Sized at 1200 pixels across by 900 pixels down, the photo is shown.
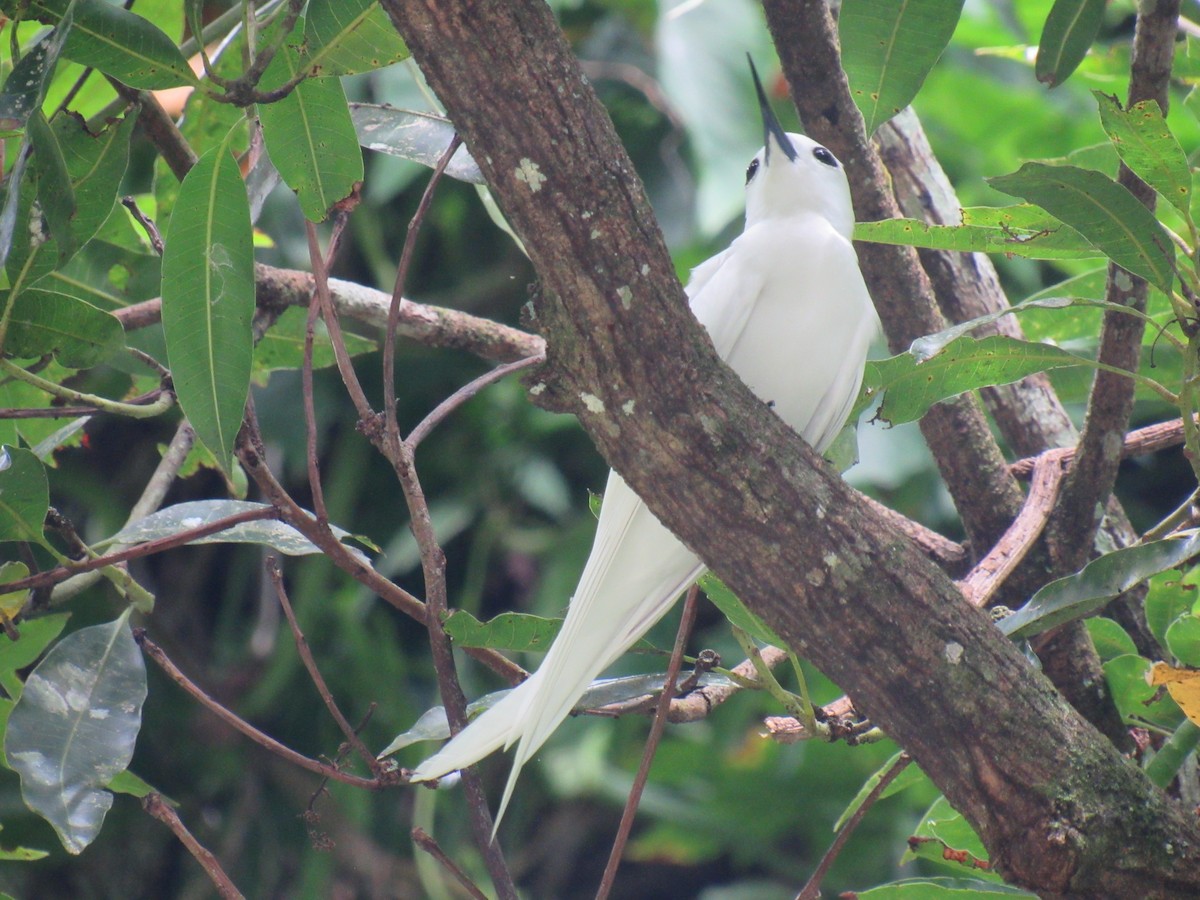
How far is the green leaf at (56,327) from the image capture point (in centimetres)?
137

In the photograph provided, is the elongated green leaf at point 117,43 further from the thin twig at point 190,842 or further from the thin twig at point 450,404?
the thin twig at point 190,842

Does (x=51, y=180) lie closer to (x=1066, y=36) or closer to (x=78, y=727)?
(x=78, y=727)

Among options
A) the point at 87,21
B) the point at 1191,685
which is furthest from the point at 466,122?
the point at 1191,685

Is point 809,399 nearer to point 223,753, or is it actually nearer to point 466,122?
point 466,122

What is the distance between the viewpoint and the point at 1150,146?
4.20 ft

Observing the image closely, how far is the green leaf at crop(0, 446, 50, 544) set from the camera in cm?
132

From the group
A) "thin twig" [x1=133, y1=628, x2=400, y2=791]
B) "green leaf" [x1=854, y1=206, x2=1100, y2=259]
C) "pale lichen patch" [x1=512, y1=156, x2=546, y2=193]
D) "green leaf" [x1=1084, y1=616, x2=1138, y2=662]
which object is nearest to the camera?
"pale lichen patch" [x1=512, y1=156, x2=546, y2=193]

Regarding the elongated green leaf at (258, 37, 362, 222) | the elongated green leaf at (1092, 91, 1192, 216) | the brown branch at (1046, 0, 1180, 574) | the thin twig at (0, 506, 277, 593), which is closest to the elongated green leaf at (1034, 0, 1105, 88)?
the brown branch at (1046, 0, 1180, 574)

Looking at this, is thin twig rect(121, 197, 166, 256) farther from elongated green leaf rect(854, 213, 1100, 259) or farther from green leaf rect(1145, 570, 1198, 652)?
green leaf rect(1145, 570, 1198, 652)

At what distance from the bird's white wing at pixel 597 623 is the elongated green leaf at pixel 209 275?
0.50 metres

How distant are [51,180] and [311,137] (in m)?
0.33

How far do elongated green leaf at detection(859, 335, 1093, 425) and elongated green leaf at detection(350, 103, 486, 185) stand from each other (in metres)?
0.61

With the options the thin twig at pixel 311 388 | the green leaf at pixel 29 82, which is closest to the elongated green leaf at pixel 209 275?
the thin twig at pixel 311 388

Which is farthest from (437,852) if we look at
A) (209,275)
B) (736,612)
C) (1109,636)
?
(1109,636)
